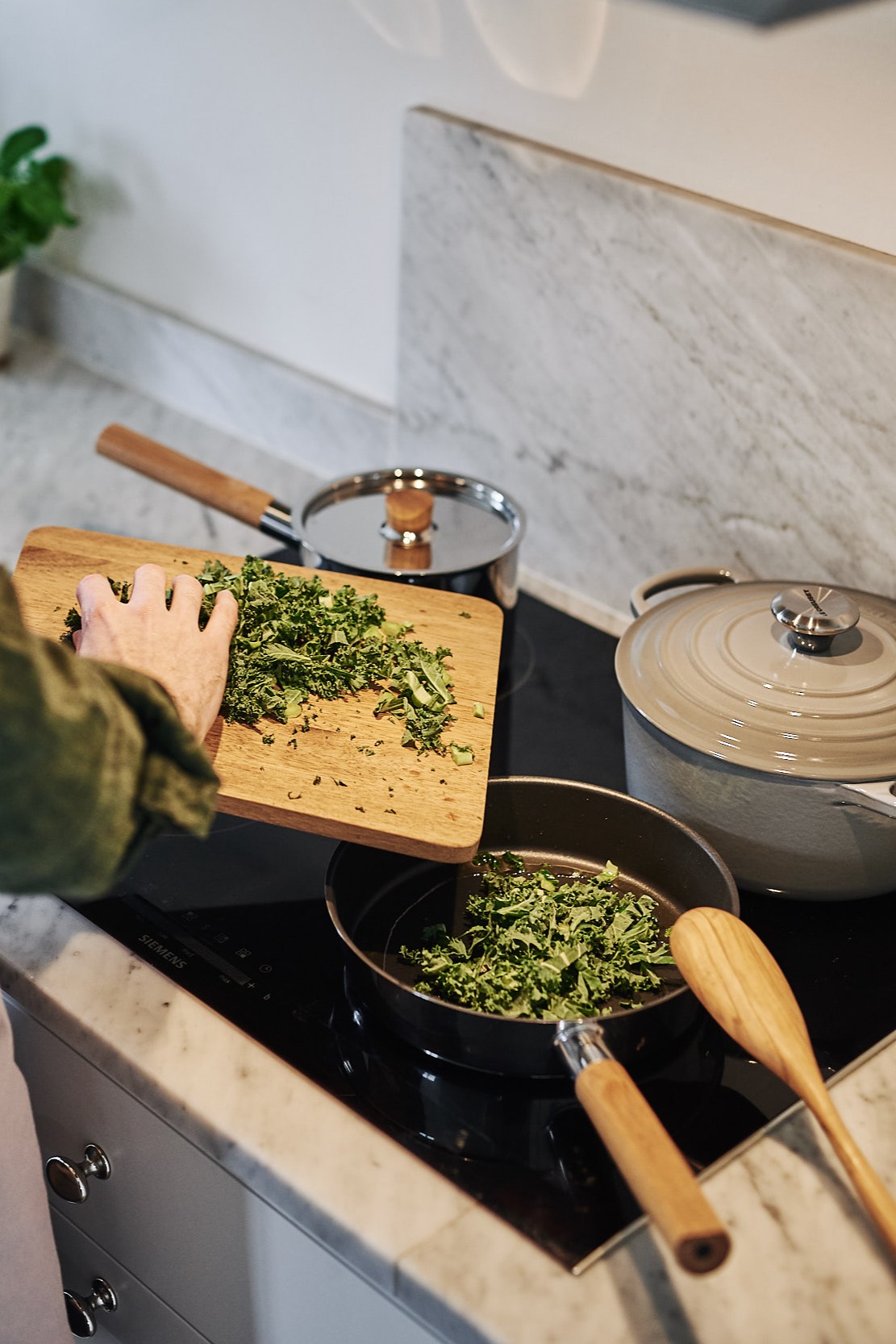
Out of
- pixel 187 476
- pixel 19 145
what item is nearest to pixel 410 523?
pixel 187 476

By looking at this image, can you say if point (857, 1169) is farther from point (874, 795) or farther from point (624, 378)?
point (624, 378)

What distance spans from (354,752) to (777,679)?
0.99 ft

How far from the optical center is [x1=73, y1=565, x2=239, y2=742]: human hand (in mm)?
793

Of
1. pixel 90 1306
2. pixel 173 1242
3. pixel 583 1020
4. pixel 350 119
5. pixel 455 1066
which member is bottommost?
pixel 90 1306

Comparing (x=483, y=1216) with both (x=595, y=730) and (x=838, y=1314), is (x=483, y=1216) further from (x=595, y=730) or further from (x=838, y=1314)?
(x=595, y=730)

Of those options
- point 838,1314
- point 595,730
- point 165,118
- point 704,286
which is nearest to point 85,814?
point 838,1314

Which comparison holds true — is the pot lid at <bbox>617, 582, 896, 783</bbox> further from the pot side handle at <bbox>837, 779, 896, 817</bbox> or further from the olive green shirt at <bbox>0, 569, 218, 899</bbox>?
the olive green shirt at <bbox>0, 569, 218, 899</bbox>

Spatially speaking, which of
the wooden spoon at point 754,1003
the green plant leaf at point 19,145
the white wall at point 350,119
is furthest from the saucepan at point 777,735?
the green plant leaf at point 19,145

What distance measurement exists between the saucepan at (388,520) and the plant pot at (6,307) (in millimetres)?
637

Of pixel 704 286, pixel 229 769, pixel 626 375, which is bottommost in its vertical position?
pixel 229 769

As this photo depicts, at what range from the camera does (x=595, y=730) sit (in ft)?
3.70

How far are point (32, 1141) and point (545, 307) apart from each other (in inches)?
34.6

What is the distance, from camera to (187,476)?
3.92ft

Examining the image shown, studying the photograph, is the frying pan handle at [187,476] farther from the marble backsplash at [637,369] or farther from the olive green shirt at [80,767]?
the olive green shirt at [80,767]
